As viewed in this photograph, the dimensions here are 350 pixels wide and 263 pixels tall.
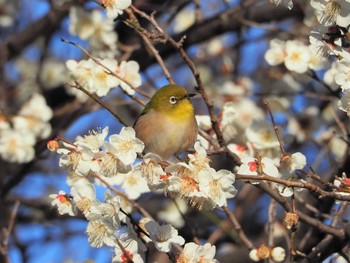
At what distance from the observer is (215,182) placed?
8.11ft

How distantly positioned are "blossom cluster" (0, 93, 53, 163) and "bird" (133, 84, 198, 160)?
4.26ft

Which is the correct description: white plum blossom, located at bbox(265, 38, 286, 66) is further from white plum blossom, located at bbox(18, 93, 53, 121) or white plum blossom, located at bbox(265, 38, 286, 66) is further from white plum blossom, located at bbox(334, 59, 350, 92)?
white plum blossom, located at bbox(18, 93, 53, 121)

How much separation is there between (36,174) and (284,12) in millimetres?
2958

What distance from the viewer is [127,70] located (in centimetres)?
355

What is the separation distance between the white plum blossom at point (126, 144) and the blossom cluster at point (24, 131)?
7.15ft

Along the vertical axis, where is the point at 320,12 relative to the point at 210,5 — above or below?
above

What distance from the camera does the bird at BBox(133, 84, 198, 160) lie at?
11.1ft

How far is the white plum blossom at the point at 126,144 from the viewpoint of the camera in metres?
2.51

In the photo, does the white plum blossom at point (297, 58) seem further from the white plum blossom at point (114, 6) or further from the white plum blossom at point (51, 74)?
the white plum blossom at point (51, 74)

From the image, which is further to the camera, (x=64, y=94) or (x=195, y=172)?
(x=64, y=94)

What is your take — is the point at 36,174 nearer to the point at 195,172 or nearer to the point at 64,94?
the point at 64,94

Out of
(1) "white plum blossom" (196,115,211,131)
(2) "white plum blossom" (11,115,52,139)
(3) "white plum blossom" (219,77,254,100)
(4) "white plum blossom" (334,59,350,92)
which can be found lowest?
(3) "white plum blossom" (219,77,254,100)

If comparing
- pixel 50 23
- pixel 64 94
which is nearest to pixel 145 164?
pixel 50 23

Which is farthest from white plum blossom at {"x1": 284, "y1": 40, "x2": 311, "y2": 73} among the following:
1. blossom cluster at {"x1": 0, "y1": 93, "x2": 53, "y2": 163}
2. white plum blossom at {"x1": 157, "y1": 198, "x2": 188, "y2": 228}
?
white plum blossom at {"x1": 157, "y1": 198, "x2": 188, "y2": 228}
